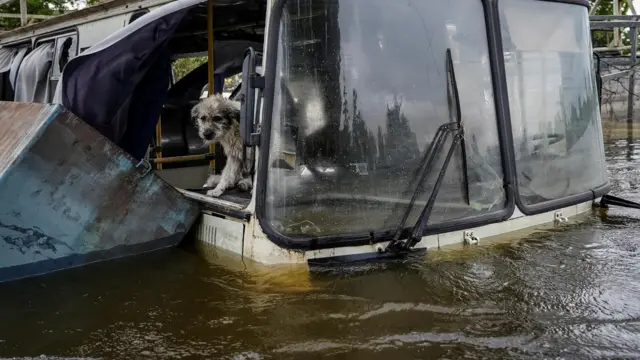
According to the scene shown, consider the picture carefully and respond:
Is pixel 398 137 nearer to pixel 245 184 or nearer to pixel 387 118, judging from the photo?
pixel 387 118

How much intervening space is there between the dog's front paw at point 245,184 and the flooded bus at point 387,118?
2.6 inches

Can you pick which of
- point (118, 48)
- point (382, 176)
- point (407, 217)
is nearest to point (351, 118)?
point (382, 176)

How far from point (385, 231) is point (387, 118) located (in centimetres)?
78

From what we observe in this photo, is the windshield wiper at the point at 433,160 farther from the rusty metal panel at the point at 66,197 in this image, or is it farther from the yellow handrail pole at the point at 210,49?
the yellow handrail pole at the point at 210,49

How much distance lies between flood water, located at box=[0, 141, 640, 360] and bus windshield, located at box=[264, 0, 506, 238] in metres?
0.40

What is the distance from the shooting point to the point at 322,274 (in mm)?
3906

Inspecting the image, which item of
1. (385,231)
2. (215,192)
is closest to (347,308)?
(385,231)

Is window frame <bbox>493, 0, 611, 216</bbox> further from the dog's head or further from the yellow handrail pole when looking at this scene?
the yellow handrail pole

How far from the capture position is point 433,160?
420cm

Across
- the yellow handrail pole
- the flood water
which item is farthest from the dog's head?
the flood water

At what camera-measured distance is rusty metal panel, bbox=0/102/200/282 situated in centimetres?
379

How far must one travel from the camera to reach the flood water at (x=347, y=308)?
9.87ft

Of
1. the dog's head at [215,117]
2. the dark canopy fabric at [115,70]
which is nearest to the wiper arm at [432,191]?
the dog's head at [215,117]

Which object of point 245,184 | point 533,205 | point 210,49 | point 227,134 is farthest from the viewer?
point 210,49
